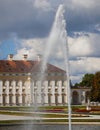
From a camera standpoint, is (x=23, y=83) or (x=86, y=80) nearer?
(x=23, y=83)

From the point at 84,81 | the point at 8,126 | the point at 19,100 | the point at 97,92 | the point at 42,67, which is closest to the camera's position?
the point at 42,67

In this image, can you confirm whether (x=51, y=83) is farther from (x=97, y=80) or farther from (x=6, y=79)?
(x=97, y=80)

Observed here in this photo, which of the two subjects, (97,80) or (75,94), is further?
(75,94)

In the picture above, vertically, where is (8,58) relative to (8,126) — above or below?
above

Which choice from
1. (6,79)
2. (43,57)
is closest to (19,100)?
(6,79)

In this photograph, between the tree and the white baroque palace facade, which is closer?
the white baroque palace facade

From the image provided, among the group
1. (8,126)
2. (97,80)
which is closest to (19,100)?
(97,80)

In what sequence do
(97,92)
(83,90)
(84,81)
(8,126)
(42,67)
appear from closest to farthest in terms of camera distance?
(42,67)
(8,126)
(97,92)
(83,90)
(84,81)

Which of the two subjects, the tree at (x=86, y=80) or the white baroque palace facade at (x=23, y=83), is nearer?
the white baroque palace facade at (x=23, y=83)

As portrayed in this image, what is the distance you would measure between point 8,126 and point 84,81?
311ft

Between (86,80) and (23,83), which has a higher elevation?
(86,80)

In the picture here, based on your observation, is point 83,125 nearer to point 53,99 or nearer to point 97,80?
point 97,80

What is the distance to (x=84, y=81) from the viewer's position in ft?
399

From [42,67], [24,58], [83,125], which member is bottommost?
[83,125]
